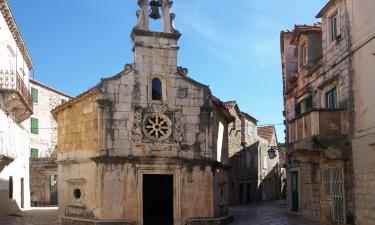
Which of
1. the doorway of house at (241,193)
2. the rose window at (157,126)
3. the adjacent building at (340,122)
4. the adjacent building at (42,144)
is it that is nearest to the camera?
the adjacent building at (340,122)

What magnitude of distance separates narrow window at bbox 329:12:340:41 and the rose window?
7155 millimetres

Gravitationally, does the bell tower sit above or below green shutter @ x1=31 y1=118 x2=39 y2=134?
above

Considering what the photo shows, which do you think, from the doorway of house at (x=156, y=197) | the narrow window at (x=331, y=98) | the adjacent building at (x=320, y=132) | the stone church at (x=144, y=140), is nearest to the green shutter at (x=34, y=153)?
the doorway of house at (x=156, y=197)

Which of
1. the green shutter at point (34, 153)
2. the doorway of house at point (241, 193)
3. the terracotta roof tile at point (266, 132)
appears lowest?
the doorway of house at point (241, 193)

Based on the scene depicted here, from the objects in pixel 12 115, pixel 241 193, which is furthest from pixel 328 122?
pixel 241 193

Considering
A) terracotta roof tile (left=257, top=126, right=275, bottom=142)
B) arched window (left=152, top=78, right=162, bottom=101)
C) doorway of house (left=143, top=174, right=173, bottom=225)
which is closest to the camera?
arched window (left=152, top=78, right=162, bottom=101)

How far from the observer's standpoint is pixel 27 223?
20.3 meters

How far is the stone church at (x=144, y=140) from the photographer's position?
678 inches

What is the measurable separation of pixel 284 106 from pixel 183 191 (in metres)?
11.2

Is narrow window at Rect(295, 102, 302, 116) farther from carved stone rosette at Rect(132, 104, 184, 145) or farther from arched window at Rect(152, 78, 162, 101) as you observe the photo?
arched window at Rect(152, 78, 162, 101)

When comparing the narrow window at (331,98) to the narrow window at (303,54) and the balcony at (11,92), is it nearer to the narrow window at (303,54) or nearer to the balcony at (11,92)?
the narrow window at (303,54)

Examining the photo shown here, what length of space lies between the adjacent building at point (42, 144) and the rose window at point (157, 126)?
17.3m

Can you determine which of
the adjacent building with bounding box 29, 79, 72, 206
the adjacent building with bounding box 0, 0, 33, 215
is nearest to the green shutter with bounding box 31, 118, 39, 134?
the adjacent building with bounding box 29, 79, 72, 206

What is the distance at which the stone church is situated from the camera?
56.5 ft
